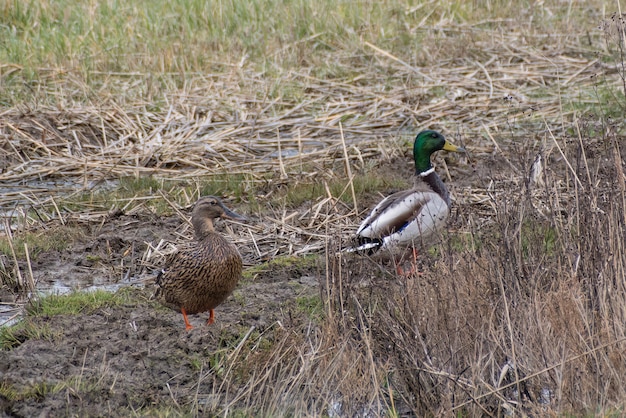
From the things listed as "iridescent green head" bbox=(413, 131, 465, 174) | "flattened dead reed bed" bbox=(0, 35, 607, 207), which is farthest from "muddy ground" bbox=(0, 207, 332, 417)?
"flattened dead reed bed" bbox=(0, 35, 607, 207)

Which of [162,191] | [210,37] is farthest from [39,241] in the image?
[210,37]

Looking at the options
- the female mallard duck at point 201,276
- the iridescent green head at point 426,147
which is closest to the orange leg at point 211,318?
the female mallard duck at point 201,276

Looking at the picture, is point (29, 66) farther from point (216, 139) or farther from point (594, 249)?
point (594, 249)

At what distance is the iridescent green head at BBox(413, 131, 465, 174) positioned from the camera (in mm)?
8211

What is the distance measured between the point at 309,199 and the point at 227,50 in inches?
160

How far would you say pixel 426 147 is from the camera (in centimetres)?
831

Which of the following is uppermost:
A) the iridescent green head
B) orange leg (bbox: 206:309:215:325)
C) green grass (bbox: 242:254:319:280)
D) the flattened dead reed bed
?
the iridescent green head

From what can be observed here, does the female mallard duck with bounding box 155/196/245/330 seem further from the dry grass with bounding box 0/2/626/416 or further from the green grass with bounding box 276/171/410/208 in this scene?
the green grass with bounding box 276/171/410/208

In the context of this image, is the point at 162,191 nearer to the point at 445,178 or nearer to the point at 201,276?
the point at 445,178

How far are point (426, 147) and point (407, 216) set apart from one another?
1.04m

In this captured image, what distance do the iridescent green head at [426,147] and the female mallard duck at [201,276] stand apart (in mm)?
2196

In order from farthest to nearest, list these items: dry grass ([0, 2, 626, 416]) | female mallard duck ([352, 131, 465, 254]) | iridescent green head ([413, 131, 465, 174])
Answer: iridescent green head ([413, 131, 465, 174]) < female mallard duck ([352, 131, 465, 254]) < dry grass ([0, 2, 626, 416])

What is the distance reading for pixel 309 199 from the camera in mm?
8578

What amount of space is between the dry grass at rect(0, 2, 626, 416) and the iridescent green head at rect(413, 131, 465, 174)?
0.38 metres
